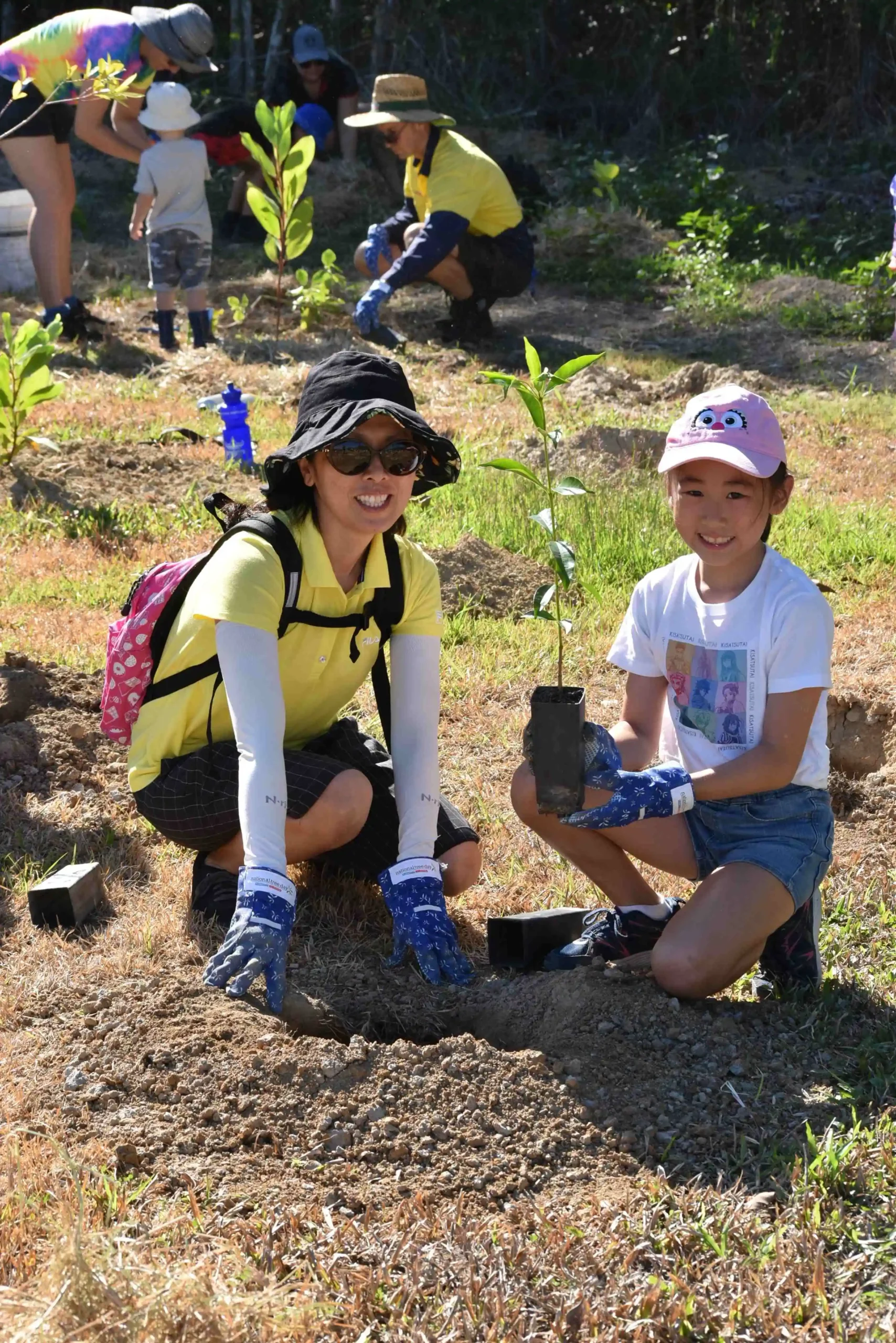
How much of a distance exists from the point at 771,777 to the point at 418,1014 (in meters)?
0.76

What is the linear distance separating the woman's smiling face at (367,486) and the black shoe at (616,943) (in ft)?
2.89

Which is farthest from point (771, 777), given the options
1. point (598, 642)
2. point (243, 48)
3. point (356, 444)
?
point (243, 48)

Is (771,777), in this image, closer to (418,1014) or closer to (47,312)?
(418,1014)

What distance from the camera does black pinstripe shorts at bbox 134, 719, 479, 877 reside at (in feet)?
9.19

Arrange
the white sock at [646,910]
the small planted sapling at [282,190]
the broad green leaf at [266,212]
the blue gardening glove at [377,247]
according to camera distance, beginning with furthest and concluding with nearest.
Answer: the blue gardening glove at [377,247]
the broad green leaf at [266,212]
the small planted sapling at [282,190]
the white sock at [646,910]

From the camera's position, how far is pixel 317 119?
11.3m

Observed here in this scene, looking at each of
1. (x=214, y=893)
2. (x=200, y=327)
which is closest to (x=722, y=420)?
(x=214, y=893)

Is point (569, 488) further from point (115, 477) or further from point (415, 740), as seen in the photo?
point (115, 477)

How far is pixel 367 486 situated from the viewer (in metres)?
2.67

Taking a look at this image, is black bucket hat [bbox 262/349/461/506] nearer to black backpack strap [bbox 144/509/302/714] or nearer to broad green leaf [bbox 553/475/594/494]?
black backpack strap [bbox 144/509/302/714]

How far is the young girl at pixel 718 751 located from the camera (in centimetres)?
252

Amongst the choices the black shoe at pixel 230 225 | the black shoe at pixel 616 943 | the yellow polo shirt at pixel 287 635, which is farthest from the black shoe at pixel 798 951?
the black shoe at pixel 230 225

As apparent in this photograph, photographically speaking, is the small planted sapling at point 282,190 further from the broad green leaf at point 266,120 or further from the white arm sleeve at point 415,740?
the white arm sleeve at point 415,740

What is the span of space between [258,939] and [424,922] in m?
0.37
